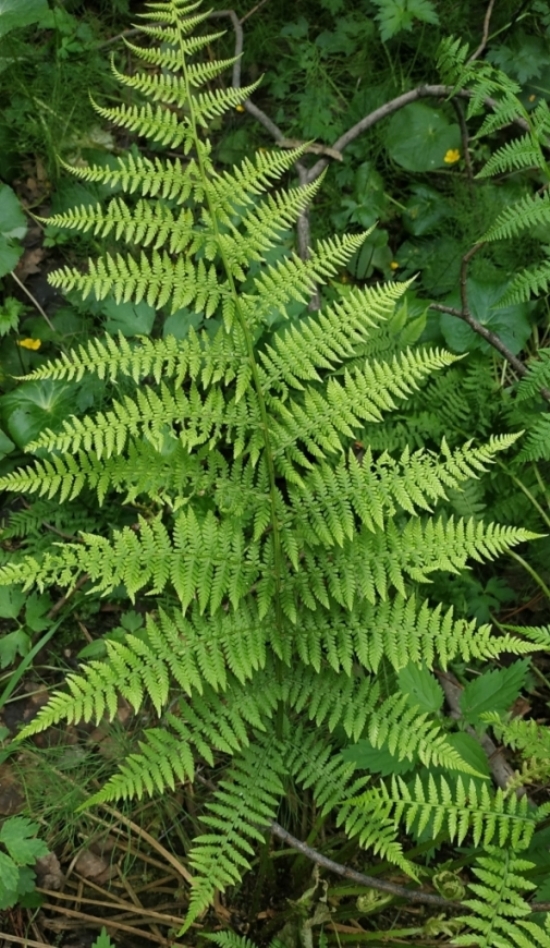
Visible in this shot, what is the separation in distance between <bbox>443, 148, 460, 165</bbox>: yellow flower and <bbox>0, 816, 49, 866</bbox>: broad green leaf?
3247 millimetres

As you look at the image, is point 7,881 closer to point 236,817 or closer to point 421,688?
point 236,817

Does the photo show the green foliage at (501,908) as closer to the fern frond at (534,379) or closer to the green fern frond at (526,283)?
the fern frond at (534,379)

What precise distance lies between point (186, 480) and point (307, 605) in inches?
17.8

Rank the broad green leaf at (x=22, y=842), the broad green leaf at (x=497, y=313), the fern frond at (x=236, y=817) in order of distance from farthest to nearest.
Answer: the broad green leaf at (x=497, y=313)
the broad green leaf at (x=22, y=842)
the fern frond at (x=236, y=817)

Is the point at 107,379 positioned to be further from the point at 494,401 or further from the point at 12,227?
the point at 494,401

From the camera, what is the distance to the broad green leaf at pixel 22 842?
2258mm

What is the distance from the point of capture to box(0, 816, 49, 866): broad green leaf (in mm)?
2258

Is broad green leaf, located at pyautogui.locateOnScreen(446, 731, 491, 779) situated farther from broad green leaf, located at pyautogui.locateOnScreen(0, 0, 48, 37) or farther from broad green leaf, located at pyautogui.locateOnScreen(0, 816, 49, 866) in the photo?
broad green leaf, located at pyautogui.locateOnScreen(0, 0, 48, 37)

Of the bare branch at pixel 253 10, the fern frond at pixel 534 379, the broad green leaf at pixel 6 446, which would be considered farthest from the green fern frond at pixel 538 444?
the bare branch at pixel 253 10

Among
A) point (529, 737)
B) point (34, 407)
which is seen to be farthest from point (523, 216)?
point (34, 407)

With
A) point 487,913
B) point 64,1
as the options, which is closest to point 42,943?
point 487,913

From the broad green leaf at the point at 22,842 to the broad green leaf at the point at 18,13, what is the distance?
9.66 ft

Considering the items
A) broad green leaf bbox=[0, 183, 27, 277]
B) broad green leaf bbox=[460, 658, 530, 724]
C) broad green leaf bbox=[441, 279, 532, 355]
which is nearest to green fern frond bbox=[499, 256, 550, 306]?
broad green leaf bbox=[441, 279, 532, 355]

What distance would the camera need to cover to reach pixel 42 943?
2.35 m
